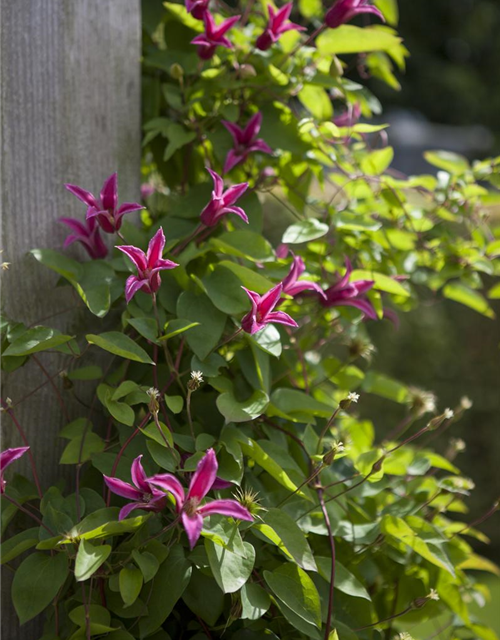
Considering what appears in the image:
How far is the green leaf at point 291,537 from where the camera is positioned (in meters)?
0.87

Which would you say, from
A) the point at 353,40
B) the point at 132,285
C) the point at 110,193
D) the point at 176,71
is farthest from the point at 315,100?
the point at 132,285

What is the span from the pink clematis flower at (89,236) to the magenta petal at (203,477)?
42cm

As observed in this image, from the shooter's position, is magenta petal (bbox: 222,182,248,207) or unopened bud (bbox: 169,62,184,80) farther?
unopened bud (bbox: 169,62,184,80)

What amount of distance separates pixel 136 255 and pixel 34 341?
0.60 feet

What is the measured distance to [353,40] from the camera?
1143 millimetres

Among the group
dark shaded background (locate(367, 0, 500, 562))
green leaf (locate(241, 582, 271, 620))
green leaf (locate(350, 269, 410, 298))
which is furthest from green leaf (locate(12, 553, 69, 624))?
dark shaded background (locate(367, 0, 500, 562))

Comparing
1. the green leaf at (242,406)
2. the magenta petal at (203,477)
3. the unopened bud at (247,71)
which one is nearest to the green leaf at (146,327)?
the green leaf at (242,406)

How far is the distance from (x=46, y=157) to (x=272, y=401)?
1.57 feet

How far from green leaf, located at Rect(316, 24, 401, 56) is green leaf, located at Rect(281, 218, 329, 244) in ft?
0.94

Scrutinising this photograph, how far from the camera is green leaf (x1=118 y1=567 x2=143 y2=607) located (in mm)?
804

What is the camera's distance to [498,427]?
9.00 ft

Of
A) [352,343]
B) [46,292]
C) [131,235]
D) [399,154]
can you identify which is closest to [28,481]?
[46,292]

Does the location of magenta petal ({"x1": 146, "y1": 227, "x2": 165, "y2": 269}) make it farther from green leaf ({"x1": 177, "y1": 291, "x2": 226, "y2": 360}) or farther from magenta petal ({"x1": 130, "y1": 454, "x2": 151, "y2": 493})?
magenta petal ({"x1": 130, "y1": 454, "x2": 151, "y2": 493})

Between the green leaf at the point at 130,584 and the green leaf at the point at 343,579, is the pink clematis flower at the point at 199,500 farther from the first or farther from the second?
the green leaf at the point at 343,579
